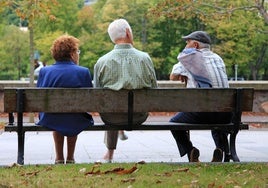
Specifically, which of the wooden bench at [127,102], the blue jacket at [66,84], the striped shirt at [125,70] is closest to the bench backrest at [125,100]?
the wooden bench at [127,102]

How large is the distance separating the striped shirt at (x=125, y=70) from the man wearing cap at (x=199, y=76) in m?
0.48

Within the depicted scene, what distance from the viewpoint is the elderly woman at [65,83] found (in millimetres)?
7398

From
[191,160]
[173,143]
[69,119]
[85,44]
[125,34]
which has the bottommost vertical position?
[85,44]

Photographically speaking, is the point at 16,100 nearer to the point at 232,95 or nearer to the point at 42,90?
the point at 42,90

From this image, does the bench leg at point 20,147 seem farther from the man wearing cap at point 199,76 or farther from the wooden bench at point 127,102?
the man wearing cap at point 199,76

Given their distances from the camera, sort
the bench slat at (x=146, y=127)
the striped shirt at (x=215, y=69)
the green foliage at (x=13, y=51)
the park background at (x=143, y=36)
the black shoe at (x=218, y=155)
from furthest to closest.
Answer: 1. the green foliage at (x=13, y=51)
2. the park background at (x=143, y=36)
3. the striped shirt at (x=215, y=69)
4. the black shoe at (x=218, y=155)
5. the bench slat at (x=146, y=127)

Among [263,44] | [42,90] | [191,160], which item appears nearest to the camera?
[42,90]

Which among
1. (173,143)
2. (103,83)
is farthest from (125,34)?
(173,143)

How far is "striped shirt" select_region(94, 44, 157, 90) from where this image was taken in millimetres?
7449

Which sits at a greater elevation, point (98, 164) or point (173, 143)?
point (98, 164)

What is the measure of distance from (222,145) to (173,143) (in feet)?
11.2

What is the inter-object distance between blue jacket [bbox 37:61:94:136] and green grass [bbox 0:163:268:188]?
668mm

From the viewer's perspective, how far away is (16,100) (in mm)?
7195

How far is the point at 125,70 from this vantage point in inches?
298
